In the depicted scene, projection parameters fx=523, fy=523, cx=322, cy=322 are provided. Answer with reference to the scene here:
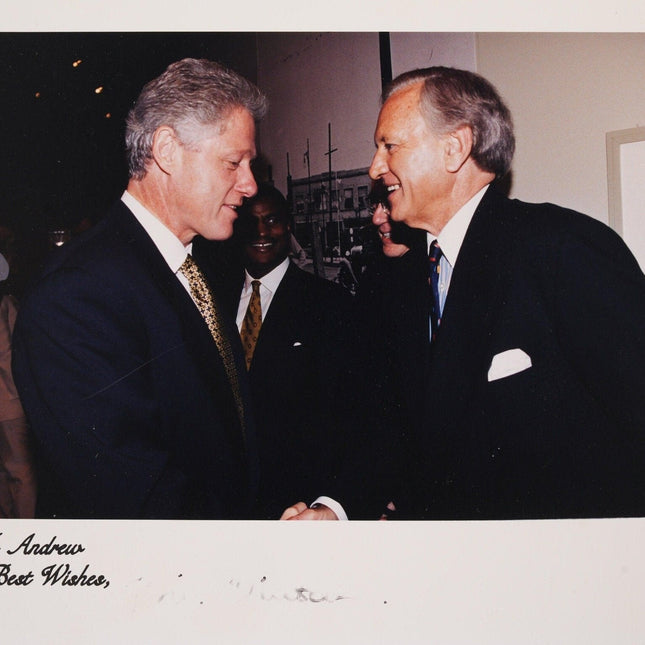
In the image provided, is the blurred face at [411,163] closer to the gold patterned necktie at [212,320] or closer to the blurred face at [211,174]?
the blurred face at [211,174]

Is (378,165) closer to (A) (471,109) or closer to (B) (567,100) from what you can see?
(A) (471,109)

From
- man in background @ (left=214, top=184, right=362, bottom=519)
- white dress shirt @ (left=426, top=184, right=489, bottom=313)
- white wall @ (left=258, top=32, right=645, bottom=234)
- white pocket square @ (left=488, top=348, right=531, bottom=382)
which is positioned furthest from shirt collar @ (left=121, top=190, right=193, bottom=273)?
white pocket square @ (left=488, top=348, right=531, bottom=382)

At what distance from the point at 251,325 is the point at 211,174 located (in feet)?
1.29

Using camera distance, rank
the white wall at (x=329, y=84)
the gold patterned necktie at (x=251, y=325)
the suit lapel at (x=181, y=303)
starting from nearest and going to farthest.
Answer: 1. the suit lapel at (x=181, y=303)
2. the white wall at (x=329, y=84)
3. the gold patterned necktie at (x=251, y=325)

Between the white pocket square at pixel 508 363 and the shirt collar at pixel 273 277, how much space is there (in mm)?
616

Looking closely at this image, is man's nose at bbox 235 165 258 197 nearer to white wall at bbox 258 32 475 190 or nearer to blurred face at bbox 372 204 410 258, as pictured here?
white wall at bbox 258 32 475 190

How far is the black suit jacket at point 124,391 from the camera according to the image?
3.26 ft

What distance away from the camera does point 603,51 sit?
1150mm

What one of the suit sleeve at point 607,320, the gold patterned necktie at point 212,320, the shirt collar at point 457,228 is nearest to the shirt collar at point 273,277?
the gold patterned necktie at point 212,320

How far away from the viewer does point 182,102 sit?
1.16 meters

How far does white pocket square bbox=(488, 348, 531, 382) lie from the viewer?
3.52ft

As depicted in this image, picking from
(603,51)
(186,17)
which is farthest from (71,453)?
(603,51)

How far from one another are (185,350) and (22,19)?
0.86 metres
